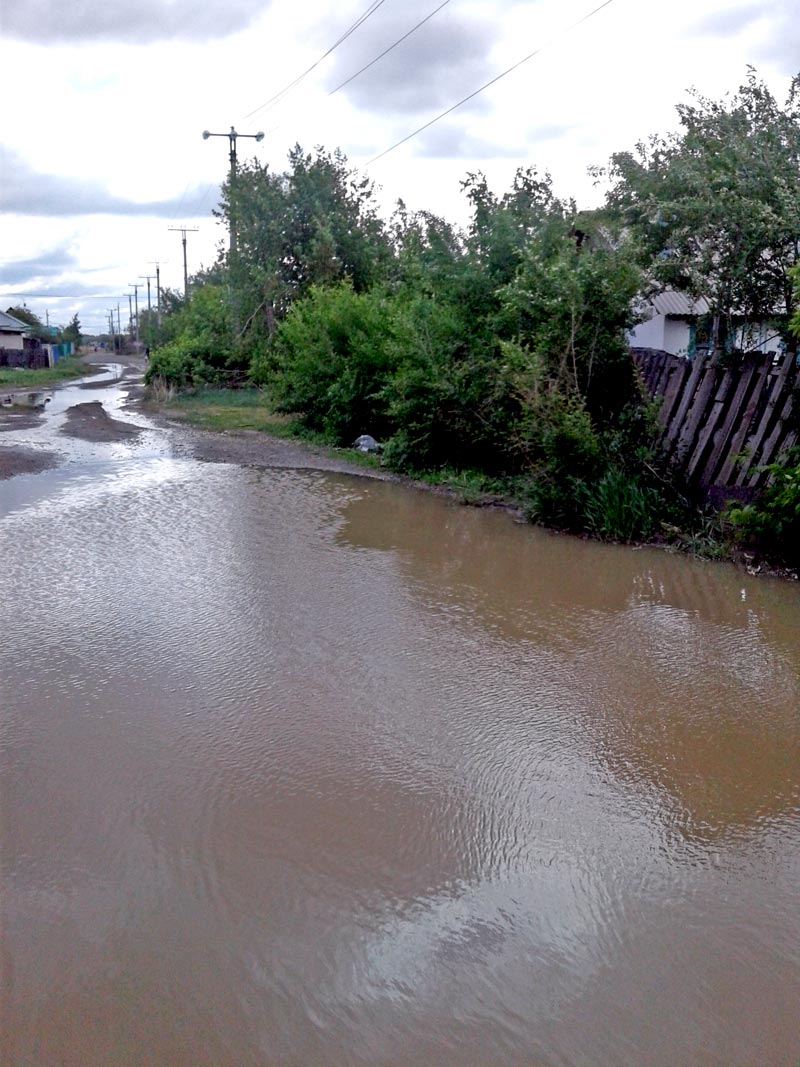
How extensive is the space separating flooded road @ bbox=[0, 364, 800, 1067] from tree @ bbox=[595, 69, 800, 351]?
3.30m

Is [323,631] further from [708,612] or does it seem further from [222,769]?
[708,612]

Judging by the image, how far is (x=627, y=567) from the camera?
883cm

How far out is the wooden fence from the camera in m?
8.96

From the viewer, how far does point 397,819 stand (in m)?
4.27

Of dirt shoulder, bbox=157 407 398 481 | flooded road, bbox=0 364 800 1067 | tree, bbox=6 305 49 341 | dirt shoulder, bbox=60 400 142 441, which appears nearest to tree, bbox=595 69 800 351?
flooded road, bbox=0 364 800 1067

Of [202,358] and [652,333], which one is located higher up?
[652,333]

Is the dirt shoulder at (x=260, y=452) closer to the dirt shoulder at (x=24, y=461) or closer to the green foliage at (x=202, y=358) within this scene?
the dirt shoulder at (x=24, y=461)

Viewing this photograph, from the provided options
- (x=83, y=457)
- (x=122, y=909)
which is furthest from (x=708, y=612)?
(x=83, y=457)

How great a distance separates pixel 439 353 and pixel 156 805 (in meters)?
9.72

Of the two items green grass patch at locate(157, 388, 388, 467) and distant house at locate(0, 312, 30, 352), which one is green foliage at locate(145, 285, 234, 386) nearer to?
green grass patch at locate(157, 388, 388, 467)

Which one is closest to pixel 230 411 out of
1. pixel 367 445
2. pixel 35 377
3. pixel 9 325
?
pixel 367 445

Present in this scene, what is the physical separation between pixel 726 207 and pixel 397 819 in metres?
7.46

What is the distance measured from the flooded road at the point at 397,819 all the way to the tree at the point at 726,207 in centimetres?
330

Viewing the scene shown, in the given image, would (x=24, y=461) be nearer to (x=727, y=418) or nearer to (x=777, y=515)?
(x=727, y=418)
